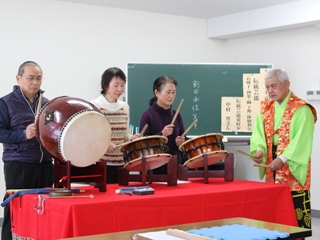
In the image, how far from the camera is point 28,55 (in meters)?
5.81

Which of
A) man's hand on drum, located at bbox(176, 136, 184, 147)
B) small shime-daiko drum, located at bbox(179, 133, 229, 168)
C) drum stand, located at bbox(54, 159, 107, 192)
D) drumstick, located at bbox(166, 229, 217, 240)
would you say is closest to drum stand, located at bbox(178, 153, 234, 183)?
small shime-daiko drum, located at bbox(179, 133, 229, 168)

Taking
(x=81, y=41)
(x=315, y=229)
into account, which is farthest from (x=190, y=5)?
(x=315, y=229)

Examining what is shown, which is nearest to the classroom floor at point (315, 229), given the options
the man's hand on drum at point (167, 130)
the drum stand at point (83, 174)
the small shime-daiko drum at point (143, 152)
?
the man's hand on drum at point (167, 130)

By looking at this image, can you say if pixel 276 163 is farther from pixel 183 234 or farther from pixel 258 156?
pixel 183 234

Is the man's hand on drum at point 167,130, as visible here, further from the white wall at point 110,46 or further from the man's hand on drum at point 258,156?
the white wall at point 110,46

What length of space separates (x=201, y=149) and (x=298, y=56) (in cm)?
333

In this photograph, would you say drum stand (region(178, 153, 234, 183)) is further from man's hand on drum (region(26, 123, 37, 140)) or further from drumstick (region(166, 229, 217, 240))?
drumstick (region(166, 229, 217, 240))

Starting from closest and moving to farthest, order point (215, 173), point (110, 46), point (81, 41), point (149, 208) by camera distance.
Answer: point (149, 208) → point (215, 173) → point (81, 41) → point (110, 46)

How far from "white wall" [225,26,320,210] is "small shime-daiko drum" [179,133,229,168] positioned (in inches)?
119

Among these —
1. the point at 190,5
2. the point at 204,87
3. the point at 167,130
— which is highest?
the point at 190,5

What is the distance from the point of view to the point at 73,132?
113 inches

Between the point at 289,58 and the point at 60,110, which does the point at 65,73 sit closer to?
the point at 289,58

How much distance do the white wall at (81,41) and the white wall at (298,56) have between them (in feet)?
2.47

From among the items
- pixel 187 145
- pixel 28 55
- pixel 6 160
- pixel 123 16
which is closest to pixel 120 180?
pixel 187 145
